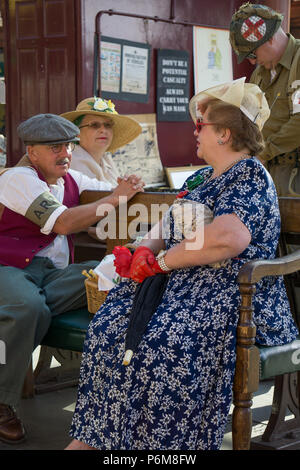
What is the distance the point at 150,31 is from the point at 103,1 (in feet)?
2.22

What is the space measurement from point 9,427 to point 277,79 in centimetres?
247

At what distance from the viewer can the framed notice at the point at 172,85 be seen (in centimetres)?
701

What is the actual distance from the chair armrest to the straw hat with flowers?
2.04 metres

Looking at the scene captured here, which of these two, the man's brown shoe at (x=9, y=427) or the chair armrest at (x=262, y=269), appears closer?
the chair armrest at (x=262, y=269)

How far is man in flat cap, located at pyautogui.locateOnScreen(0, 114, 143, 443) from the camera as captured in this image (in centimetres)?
323

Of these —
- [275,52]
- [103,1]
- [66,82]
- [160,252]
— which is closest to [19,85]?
[66,82]

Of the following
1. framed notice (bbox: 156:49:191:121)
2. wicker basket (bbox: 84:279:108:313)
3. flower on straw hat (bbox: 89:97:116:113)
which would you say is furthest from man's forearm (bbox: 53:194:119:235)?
framed notice (bbox: 156:49:191:121)

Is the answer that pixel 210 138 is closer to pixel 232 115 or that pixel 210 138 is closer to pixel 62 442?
pixel 232 115

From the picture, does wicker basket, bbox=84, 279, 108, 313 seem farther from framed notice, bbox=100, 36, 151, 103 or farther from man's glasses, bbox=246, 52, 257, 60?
framed notice, bbox=100, 36, 151, 103

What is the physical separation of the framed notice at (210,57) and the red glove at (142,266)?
4.73 metres

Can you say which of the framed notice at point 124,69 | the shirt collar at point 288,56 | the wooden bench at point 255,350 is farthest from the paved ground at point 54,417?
the framed notice at point 124,69

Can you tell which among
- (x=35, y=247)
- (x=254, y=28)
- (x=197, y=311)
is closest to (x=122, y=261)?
(x=197, y=311)

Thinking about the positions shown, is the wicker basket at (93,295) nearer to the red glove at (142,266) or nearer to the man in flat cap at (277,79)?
the red glove at (142,266)

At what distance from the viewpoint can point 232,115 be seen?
2861 mm
